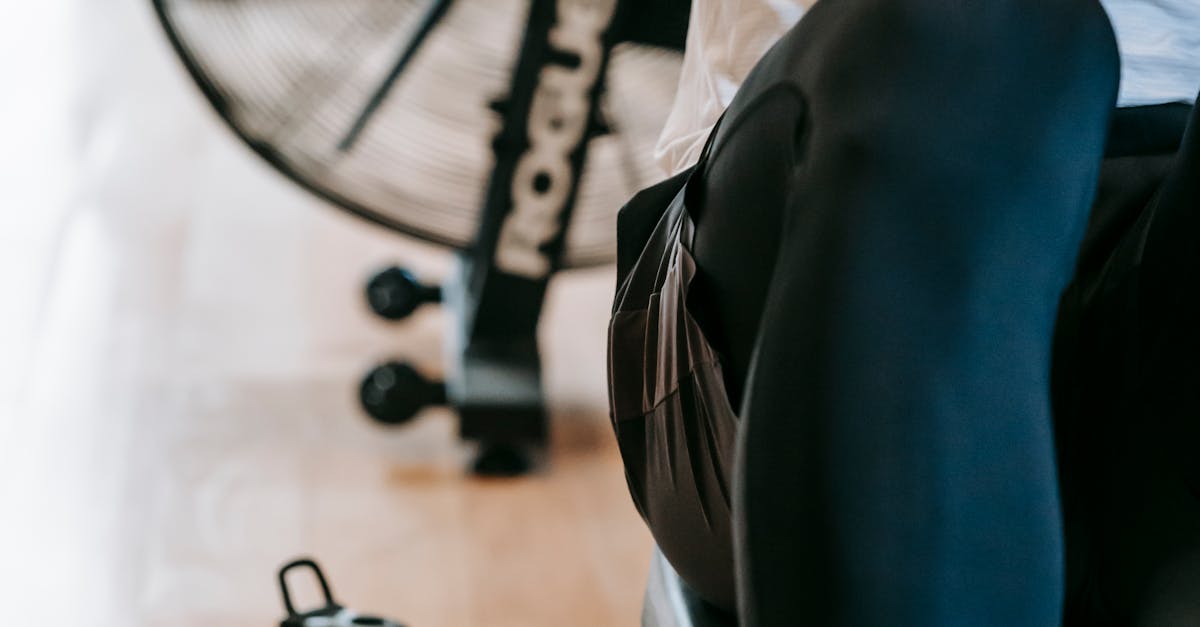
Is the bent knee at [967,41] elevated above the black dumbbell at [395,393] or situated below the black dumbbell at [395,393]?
above

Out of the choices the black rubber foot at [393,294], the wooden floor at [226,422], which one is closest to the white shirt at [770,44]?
the wooden floor at [226,422]

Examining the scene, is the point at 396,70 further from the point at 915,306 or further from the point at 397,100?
the point at 915,306

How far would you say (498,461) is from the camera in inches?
65.9

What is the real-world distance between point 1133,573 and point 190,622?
41.7 inches

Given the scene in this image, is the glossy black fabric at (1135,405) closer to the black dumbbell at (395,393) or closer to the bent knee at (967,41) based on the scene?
the bent knee at (967,41)

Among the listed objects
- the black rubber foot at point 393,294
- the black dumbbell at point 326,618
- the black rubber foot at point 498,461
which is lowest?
the black dumbbell at point 326,618

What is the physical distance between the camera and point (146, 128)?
235 centimetres


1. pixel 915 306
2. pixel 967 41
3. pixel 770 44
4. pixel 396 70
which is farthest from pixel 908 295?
pixel 396 70

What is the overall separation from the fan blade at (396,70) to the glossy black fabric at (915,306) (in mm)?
962

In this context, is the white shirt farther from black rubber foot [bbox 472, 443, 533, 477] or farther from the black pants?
black rubber foot [bbox 472, 443, 533, 477]

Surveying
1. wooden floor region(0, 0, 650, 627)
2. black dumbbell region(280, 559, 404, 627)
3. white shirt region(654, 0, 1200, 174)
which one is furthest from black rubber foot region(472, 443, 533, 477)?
white shirt region(654, 0, 1200, 174)

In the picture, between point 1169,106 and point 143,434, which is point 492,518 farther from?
point 1169,106

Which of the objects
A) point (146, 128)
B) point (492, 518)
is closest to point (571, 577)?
point (492, 518)

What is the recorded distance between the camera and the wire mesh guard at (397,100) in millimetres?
1473
